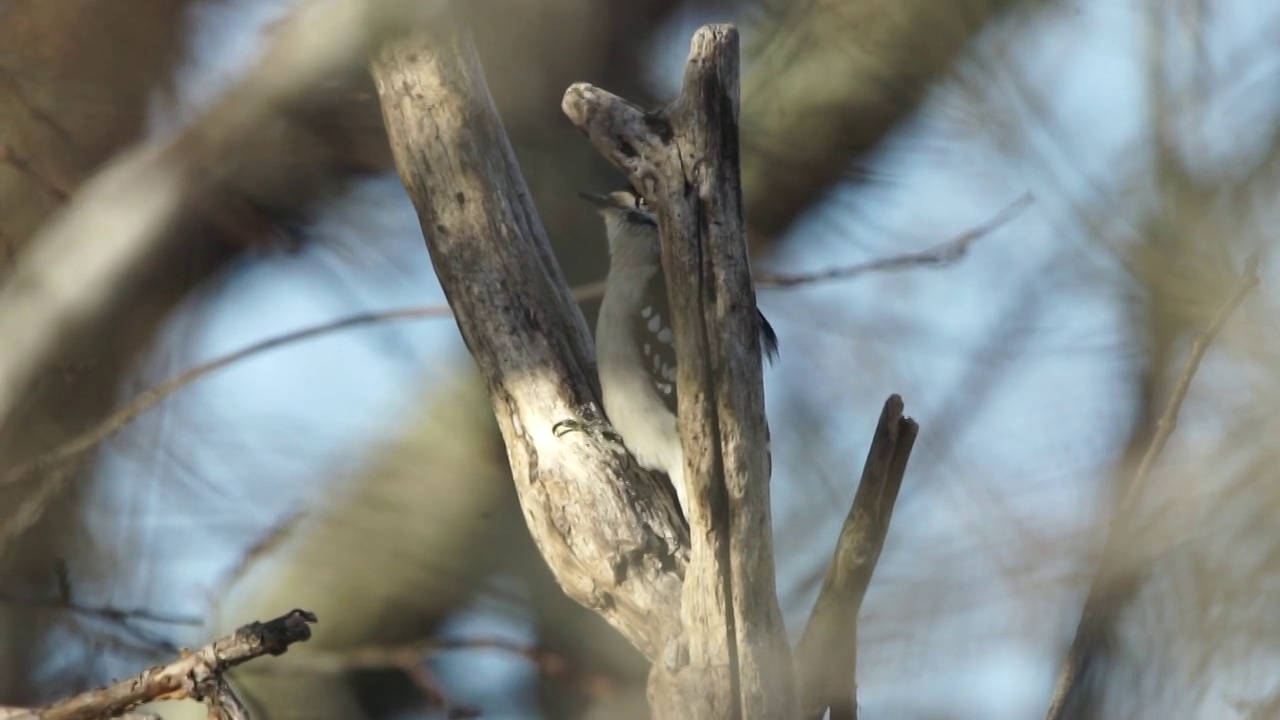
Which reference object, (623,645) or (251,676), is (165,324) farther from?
(623,645)

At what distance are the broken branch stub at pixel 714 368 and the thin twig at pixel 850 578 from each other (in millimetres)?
49

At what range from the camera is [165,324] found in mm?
3477

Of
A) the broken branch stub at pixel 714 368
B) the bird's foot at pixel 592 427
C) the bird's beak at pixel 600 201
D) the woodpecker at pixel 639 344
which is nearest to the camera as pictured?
the broken branch stub at pixel 714 368

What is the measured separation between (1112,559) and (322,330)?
2091mm

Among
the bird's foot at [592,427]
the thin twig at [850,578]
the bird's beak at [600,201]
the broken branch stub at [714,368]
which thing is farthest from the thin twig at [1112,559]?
the bird's beak at [600,201]

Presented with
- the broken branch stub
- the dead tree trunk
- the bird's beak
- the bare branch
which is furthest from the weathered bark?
the bare branch

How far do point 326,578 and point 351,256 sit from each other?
47.6 inches

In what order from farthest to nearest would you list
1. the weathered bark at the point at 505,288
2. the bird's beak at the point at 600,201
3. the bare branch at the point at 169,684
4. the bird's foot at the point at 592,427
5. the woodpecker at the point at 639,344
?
the bird's beak at the point at 600,201 → the woodpecker at the point at 639,344 → the bird's foot at the point at 592,427 → the weathered bark at the point at 505,288 → the bare branch at the point at 169,684

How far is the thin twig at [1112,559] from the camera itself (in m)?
2.10

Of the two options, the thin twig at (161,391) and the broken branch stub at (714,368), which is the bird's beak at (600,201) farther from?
the broken branch stub at (714,368)

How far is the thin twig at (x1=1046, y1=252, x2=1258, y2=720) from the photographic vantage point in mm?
2104

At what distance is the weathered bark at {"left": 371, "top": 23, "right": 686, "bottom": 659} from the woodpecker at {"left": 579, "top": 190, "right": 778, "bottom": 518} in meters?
0.09

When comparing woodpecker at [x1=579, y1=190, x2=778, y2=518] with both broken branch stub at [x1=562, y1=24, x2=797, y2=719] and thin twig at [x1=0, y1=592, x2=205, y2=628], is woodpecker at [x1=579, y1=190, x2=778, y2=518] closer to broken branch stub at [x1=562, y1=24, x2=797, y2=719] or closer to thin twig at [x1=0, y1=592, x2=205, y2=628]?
broken branch stub at [x1=562, y1=24, x2=797, y2=719]

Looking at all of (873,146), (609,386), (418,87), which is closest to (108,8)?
(418,87)
